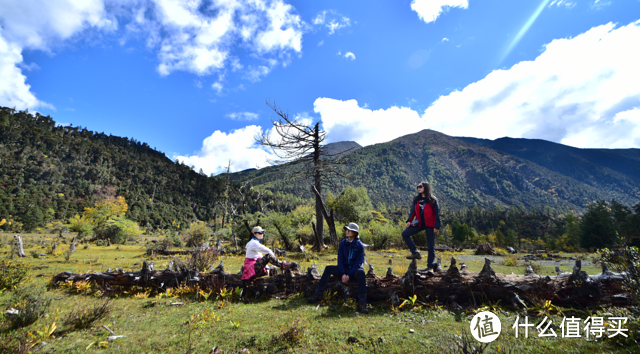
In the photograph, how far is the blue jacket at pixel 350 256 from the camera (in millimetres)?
5773

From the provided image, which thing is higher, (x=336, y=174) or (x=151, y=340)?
(x=336, y=174)

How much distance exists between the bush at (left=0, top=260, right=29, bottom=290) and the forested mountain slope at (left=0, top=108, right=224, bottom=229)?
2763 inches

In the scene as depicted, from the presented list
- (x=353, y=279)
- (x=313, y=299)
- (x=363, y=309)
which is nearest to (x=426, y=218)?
(x=353, y=279)

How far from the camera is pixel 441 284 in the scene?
5.55 m

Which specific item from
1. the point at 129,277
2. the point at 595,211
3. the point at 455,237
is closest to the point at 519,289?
the point at 129,277

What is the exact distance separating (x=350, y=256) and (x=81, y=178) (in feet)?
543

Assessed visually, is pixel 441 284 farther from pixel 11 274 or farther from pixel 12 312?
pixel 11 274

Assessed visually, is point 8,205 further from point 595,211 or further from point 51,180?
point 595,211

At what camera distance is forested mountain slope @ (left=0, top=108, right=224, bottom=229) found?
89000 millimetres

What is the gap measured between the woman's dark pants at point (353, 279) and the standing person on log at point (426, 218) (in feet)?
6.27

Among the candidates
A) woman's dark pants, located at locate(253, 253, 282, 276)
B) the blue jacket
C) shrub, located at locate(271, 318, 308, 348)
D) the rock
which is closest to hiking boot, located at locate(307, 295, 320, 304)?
the blue jacket

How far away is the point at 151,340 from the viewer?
164 inches

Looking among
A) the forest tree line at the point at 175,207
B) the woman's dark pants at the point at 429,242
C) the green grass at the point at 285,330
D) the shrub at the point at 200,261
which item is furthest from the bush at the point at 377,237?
the green grass at the point at 285,330

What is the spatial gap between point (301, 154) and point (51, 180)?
150 meters
